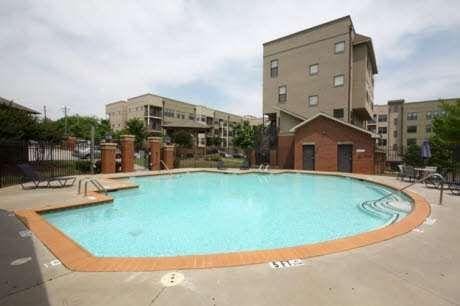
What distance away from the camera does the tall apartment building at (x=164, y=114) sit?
61.4 metres

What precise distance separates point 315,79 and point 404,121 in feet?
143

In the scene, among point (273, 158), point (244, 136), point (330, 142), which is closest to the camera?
point (330, 142)

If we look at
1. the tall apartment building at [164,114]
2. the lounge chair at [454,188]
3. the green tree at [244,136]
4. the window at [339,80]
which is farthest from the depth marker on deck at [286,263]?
the tall apartment building at [164,114]

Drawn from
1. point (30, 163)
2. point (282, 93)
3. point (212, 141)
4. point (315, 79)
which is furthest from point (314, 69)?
point (212, 141)

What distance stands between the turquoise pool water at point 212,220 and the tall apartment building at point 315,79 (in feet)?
40.5

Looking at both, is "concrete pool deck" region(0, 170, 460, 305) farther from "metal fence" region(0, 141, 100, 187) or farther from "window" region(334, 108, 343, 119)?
"window" region(334, 108, 343, 119)

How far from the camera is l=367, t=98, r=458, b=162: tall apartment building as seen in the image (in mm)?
54312

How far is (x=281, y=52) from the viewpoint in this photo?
2873 centimetres

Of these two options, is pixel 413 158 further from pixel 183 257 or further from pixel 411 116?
pixel 183 257

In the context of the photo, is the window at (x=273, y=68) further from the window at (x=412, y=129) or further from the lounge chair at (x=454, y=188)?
the window at (x=412, y=129)

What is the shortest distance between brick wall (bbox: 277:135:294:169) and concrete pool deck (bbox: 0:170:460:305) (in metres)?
21.4

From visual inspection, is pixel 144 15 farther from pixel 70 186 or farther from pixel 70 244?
pixel 70 244

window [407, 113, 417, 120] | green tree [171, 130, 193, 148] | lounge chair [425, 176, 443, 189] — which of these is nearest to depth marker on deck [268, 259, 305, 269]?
lounge chair [425, 176, 443, 189]

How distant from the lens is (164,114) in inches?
2502
